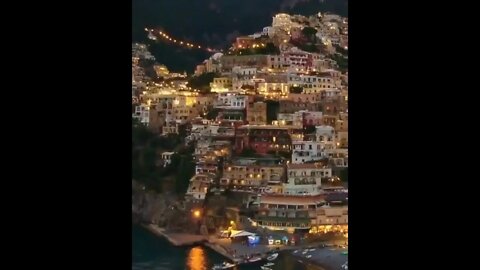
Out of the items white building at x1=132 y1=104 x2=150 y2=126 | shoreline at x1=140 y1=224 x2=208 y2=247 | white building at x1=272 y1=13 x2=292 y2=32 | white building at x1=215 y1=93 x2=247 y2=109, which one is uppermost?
white building at x1=272 y1=13 x2=292 y2=32

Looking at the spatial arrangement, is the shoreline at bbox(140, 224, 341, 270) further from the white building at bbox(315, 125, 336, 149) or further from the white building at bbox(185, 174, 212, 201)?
the white building at bbox(315, 125, 336, 149)

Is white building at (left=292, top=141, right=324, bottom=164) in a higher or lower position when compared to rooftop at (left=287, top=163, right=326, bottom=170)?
higher

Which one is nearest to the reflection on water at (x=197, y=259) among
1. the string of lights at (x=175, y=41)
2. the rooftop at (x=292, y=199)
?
the rooftop at (x=292, y=199)

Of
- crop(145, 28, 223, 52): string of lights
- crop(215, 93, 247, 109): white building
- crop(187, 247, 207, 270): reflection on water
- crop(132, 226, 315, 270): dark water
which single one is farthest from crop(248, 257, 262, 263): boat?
crop(145, 28, 223, 52): string of lights

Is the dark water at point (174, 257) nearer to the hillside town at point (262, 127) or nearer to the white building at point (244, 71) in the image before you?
the hillside town at point (262, 127)
